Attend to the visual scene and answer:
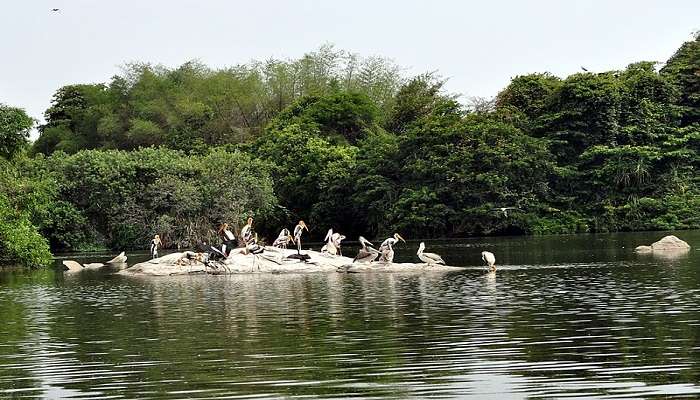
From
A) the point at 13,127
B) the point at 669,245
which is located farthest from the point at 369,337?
the point at 13,127

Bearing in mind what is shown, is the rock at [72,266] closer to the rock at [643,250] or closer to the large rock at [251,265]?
the large rock at [251,265]

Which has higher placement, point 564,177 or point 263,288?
point 564,177

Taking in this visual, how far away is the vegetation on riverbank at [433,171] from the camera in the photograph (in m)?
57.7

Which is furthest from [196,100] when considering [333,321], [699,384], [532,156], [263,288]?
[699,384]

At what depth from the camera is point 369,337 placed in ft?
52.5

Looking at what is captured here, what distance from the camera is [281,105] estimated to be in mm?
83062

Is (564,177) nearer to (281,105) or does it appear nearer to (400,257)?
(400,257)

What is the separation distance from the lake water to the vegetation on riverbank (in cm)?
2790

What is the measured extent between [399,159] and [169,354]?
1873 inches

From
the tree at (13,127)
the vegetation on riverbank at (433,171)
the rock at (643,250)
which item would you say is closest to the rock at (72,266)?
the tree at (13,127)

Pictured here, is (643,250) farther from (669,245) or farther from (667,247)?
(669,245)

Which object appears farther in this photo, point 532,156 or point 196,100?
point 196,100

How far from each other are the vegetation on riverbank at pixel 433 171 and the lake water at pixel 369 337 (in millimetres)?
27903

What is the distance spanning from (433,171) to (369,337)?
145ft
